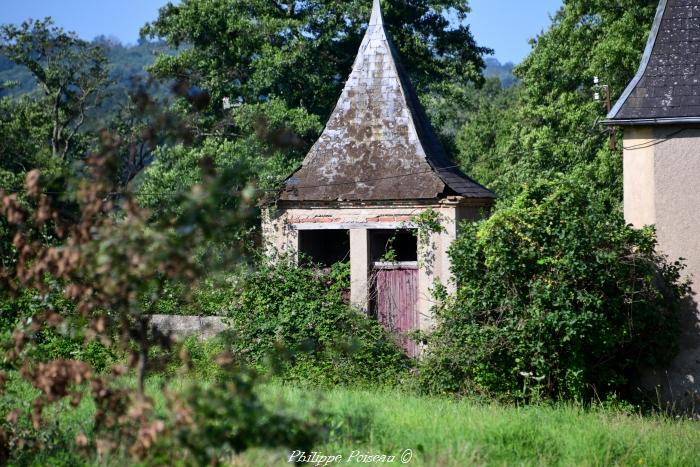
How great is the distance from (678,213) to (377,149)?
6383mm

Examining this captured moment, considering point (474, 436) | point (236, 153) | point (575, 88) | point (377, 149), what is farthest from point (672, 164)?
point (575, 88)

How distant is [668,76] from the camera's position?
16078 millimetres

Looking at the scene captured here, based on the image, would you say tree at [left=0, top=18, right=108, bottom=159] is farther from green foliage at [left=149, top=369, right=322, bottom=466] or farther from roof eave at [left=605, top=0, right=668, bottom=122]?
green foliage at [left=149, top=369, right=322, bottom=466]

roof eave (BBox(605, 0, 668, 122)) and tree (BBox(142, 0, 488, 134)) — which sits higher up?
tree (BBox(142, 0, 488, 134))

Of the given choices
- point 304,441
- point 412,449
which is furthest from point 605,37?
point 304,441

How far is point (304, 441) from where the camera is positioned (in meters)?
5.69

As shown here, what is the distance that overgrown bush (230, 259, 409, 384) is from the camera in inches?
656

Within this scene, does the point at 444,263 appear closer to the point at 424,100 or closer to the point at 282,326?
the point at 282,326

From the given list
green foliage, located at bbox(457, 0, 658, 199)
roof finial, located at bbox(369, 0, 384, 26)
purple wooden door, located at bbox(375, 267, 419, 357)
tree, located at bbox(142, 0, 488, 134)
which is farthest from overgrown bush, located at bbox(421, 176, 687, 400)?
tree, located at bbox(142, 0, 488, 134)

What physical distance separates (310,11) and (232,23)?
2585 millimetres

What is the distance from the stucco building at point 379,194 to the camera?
59.5ft

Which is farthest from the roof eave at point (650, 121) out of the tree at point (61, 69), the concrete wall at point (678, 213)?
the tree at point (61, 69)

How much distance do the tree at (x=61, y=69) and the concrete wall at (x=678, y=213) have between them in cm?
2483

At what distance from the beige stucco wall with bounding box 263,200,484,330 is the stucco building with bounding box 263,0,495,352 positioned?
0.02 m
